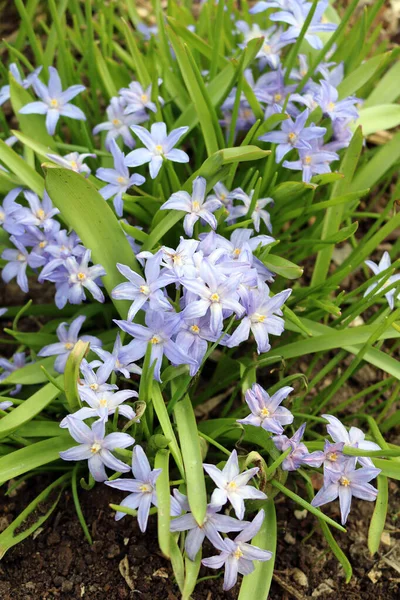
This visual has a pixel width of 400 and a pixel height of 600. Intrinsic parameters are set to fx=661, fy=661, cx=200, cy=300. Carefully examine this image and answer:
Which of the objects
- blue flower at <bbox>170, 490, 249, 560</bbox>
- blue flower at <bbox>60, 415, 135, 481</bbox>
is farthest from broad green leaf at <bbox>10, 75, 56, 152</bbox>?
blue flower at <bbox>170, 490, 249, 560</bbox>

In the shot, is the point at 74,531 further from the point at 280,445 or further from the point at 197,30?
the point at 197,30

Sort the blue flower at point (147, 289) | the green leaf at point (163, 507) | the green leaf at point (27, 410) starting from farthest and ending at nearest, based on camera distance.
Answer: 1. the green leaf at point (27, 410)
2. the blue flower at point (147, 289)
3. the green leaf at point (163, 507)

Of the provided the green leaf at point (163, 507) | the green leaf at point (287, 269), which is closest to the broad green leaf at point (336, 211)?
the green leaf at point (287, 269)

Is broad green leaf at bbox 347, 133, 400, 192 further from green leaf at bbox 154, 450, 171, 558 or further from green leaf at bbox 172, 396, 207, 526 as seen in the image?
green leaf at bbox 154, 450, 171, 558

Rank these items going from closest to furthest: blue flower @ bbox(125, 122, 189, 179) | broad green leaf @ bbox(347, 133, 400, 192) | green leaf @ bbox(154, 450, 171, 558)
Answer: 1. green leaf @ bbox(154, 450, 171, 558)
2. blue flower @ bbox(125, 122, 189, 179)
3. broad green leaf @ bbox(347, 133, 400, 192)

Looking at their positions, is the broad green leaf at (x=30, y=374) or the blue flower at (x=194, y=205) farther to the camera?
the broad green leaf at (x=30, y=374)

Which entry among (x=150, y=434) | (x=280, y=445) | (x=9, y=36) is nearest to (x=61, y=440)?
(x=150, y=434)

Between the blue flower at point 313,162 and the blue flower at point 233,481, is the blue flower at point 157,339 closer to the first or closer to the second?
the blue flower at point 233,481
